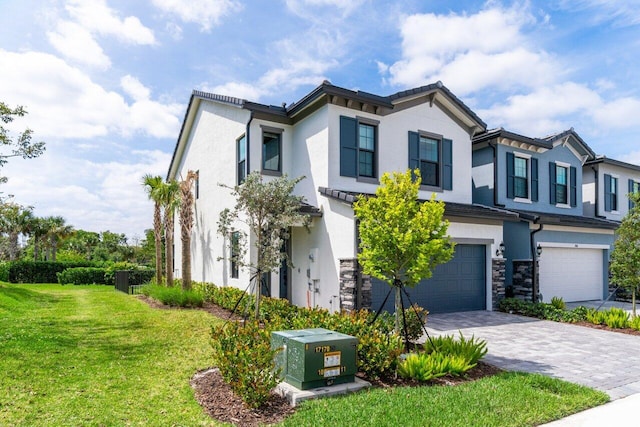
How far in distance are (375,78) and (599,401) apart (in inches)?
504

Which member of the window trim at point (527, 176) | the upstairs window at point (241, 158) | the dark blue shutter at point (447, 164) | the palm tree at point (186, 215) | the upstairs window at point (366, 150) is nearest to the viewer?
the upstairs window at point (366, 150)

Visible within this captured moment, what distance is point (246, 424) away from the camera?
15.9 ft

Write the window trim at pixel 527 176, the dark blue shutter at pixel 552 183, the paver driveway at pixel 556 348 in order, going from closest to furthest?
the paver driveway at pixel 556 348 → the window trim at pixel 527 176 → the dark blue shutter at pixel 552 183

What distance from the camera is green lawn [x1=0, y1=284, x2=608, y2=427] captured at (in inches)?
193

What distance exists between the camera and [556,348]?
888 cm

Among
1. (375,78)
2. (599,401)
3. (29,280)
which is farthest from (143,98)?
(29,280)

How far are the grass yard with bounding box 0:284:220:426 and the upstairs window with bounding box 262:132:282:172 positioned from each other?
545cm

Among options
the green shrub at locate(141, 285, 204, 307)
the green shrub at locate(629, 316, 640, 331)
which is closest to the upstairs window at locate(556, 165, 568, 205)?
the green shrub at locate(629, 316, 640, 331)

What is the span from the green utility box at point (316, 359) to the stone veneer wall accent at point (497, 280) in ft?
30.7

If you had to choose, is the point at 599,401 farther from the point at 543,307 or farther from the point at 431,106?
the point at 431,106

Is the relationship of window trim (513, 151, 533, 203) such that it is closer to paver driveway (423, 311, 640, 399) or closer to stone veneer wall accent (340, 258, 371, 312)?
paver driveway (423, 311, 640, 399)

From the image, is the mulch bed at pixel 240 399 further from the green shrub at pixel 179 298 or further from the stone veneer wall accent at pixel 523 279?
the stone veneer wall accent at pixel 523 279

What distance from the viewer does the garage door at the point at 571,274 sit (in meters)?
15.8

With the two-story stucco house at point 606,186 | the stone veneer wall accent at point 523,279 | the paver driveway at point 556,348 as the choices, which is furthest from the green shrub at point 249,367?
the two-story stucco house at point 606,186
